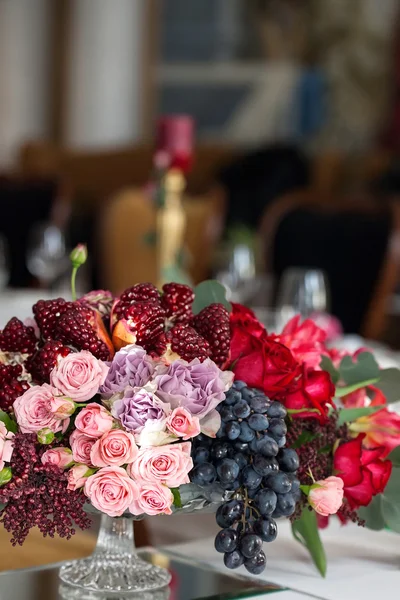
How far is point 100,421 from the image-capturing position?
0.89 m

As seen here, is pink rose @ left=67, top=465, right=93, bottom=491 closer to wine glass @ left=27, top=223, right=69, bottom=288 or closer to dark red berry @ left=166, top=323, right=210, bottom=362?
dark red berry @ left=166, top=323, right=210, bottom=362

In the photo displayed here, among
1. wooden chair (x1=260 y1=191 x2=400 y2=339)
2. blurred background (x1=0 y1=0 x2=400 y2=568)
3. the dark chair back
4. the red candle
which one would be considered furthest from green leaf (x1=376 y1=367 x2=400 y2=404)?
the dark chair back

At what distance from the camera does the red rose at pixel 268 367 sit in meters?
0.97

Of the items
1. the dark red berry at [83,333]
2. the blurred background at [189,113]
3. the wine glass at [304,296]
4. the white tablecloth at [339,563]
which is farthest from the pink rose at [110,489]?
the blurred background at [189,113]

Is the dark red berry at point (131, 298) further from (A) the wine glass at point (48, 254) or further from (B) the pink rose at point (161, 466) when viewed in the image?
(A) the wine glass at point (48, 254)

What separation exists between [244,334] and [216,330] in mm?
37

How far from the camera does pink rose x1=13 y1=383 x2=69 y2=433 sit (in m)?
0.90

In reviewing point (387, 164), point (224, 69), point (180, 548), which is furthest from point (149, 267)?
point (180, 548)

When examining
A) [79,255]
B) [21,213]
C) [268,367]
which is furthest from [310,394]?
[21,213]

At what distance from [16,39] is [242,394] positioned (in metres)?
6.64

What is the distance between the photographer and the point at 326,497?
0.98 meters

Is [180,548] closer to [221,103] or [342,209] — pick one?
[342,209]

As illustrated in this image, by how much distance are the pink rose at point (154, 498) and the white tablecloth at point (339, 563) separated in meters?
0.19

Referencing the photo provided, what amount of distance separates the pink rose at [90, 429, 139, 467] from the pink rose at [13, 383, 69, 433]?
43mm
